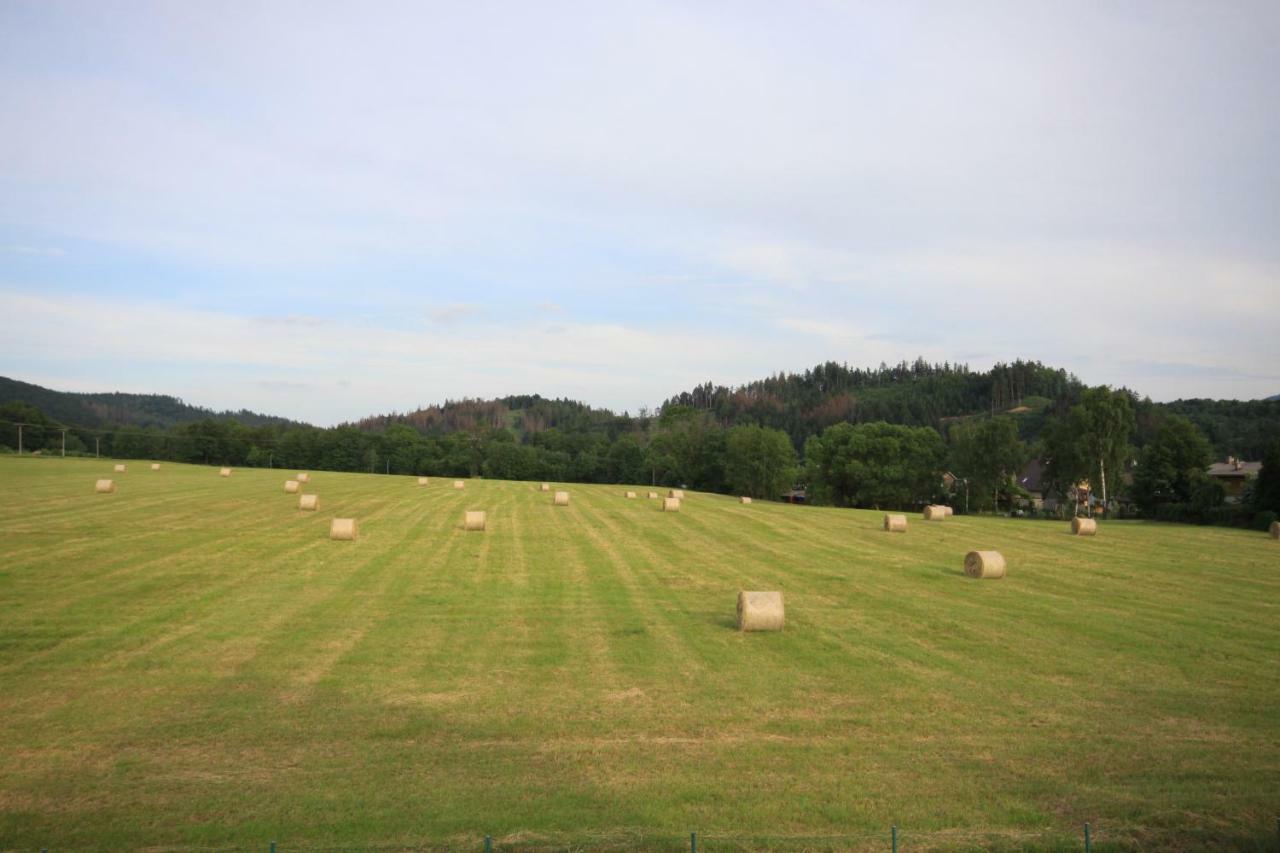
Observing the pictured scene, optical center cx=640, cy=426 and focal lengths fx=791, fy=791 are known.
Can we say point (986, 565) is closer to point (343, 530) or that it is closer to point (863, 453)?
point (343, 530)

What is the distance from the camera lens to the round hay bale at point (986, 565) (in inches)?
1002

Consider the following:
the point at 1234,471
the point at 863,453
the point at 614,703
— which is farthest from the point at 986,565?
the point at 1234,471

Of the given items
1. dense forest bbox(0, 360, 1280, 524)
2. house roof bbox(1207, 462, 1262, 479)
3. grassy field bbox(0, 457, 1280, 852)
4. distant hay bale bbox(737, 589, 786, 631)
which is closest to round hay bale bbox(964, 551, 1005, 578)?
grassy field bbox(0, 457, 1280, 852)

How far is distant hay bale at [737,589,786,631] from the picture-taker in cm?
1853

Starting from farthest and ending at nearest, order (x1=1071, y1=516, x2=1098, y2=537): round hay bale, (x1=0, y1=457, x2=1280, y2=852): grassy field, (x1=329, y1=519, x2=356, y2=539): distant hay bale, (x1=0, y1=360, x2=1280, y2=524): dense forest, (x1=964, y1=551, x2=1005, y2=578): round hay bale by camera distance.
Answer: (x1=0, y1=360, x2=1280, y2=524): dense forest
(x1=1071, y1=516, x2=1098, y2=537): round hay bale
(x1=329, y1=519, x2=356, y2=539): distant hay bale
(x1=964, y1=551, x2=1005, y2=578): round hay bale
(x1=0, y1=457, x2=1280, y2=852): grassy field

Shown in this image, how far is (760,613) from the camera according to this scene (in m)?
18.5

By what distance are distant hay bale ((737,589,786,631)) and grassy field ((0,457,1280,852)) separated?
1.66 feet

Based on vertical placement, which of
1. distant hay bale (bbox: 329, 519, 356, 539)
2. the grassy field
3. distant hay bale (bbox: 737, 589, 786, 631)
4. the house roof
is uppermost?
the house roof

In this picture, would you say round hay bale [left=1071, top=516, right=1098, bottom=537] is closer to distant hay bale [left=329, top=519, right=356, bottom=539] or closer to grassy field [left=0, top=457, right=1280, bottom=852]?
grassy field [left=0, top=457, right=1280, bottom=852]

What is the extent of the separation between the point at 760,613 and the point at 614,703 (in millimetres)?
5880

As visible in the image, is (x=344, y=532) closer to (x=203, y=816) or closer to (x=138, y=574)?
(x=138, y=574)

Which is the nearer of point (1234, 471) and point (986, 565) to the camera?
point (986, 565)

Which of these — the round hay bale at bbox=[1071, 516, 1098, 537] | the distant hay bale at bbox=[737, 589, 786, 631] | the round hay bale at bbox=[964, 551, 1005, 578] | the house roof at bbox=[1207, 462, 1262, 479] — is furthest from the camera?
the house roof at bbox=[1207, 462, 1262, 479]

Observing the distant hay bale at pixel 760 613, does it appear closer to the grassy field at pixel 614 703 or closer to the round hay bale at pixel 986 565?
the grassy field at pixel 614 703
